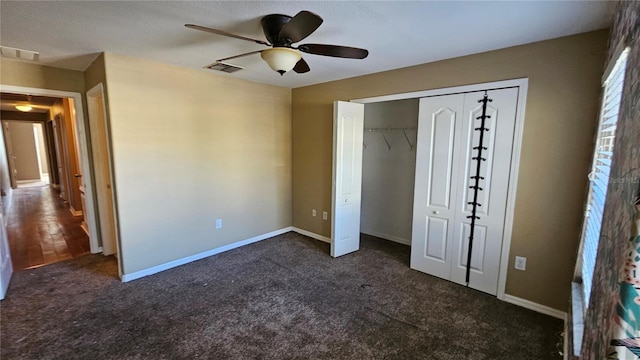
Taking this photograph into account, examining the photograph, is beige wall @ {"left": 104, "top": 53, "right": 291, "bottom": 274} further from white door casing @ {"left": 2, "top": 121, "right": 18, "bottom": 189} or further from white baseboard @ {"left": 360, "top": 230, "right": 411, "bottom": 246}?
white door casing @ {"left": 2, "top": 121, "right": 18, "bottom": 189}

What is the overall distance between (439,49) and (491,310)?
8.17 ft

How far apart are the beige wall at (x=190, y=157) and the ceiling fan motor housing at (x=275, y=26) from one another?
184 centimetres

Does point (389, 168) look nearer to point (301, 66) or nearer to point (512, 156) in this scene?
point (512, 156)

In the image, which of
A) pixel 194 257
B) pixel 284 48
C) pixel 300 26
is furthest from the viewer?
pixel 194 257

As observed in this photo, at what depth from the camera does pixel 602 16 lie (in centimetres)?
197

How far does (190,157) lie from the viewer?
141 inches

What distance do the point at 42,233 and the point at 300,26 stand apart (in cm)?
557

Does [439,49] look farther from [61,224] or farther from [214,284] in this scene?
[61,224]

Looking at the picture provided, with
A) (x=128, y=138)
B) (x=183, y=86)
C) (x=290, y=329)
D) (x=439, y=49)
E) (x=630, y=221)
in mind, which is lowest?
(x=290, y=329)

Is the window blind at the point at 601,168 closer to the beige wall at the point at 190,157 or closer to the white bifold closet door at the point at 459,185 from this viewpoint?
the white bifold closet door at the point at 459,185

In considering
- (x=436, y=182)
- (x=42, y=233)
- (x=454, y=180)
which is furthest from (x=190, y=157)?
(x=42, y=233)

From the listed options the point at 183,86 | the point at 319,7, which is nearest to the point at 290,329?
the point at 319,7

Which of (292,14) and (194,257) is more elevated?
(292,14)

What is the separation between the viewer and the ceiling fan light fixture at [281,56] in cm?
201
